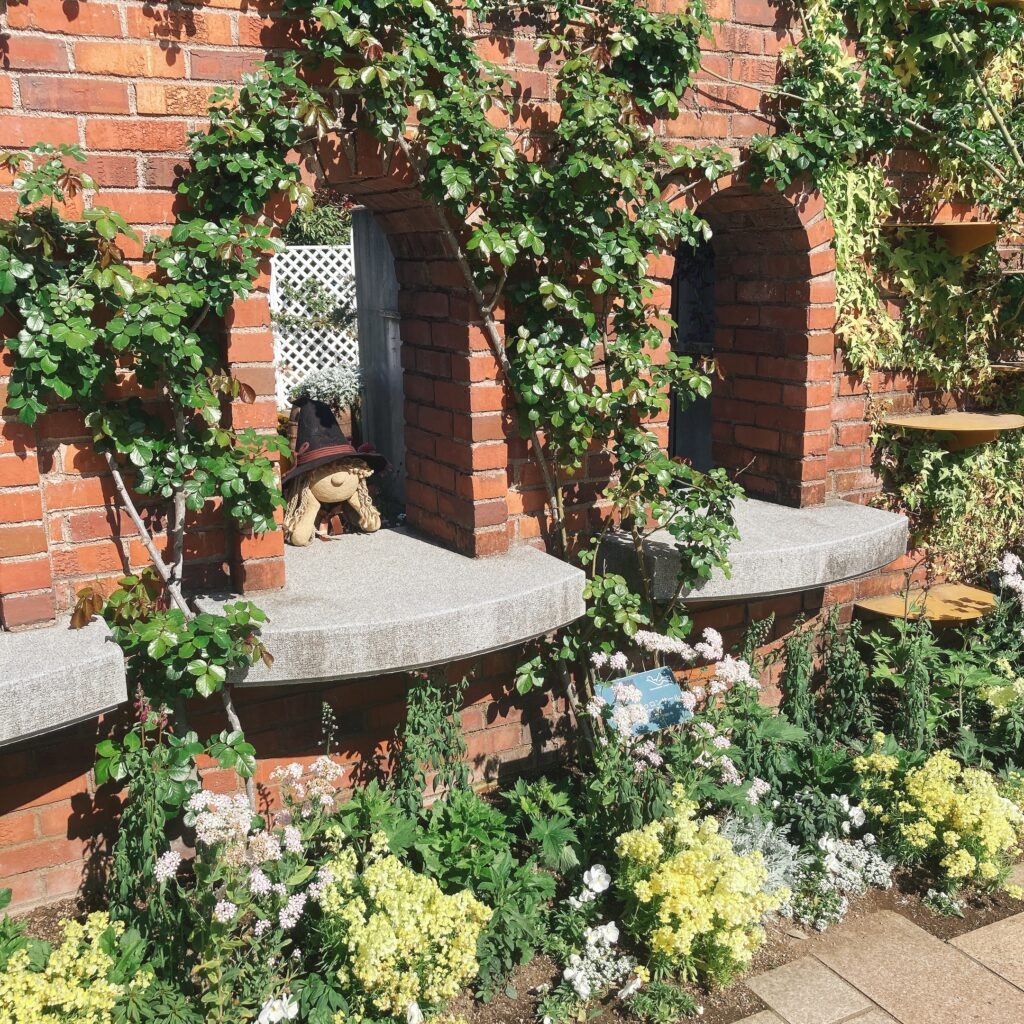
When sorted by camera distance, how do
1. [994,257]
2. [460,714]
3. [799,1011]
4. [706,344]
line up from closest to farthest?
[799,1011] < [460,714] < [994,257] < [706,344]

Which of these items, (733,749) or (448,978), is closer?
(448,978)

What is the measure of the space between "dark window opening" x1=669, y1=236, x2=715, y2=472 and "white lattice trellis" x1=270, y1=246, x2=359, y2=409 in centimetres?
519

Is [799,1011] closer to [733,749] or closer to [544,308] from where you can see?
[733,749]

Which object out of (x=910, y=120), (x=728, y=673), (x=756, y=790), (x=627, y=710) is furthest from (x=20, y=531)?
(x=910, y=120)

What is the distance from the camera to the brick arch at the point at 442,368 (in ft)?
12.0

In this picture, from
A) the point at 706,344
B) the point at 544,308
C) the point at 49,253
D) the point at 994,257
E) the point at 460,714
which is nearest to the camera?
the point at 49,253

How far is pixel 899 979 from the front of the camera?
339cm

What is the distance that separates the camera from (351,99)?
3363 mm

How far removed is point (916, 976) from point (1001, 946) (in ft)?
1.30

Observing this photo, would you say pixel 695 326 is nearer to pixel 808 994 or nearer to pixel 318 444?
pixel 318 444

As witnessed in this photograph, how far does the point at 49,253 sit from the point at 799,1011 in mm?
3147

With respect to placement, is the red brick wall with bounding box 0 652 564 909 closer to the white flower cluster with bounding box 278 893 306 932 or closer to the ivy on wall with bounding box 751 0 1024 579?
the white flower cluster with bounding box 278 893 306 932

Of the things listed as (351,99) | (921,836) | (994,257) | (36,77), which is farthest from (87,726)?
(994,257)

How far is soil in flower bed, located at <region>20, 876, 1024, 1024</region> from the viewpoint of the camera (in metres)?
3.19
